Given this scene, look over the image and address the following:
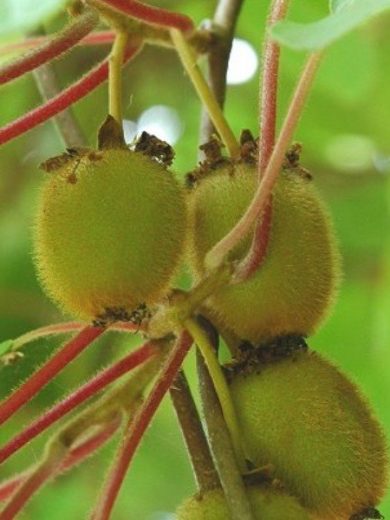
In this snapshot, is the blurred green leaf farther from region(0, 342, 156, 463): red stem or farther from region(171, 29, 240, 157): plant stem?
region(0, 342, 156, 463): red stem

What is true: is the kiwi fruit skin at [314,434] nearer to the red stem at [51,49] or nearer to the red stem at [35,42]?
the red stem at [51,49]

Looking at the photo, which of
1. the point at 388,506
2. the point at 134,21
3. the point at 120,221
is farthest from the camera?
the point at 388,506

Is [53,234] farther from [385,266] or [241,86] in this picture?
[241,86]

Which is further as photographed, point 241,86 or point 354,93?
point 241,86

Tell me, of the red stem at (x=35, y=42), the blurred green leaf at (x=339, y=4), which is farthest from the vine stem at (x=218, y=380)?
the red stem at (x=35, y=42)

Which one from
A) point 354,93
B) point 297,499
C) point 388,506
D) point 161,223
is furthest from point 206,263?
point 354,93

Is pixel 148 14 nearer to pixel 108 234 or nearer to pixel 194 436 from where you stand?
pixel 108 234

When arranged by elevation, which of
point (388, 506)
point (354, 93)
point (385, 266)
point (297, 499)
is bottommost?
point (388, 506)
